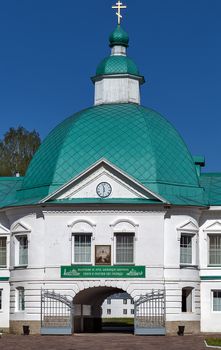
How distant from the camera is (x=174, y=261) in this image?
45.6 meters

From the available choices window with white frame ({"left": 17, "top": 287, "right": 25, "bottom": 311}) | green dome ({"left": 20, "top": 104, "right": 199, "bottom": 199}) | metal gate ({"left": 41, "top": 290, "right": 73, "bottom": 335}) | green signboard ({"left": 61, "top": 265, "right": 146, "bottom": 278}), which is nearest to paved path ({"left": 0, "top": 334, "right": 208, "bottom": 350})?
metal gate ({"left": 41, "top": 290, "right": 73, "bottom": 335})

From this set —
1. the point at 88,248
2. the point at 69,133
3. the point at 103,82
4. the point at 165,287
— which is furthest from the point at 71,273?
the point at 103,82

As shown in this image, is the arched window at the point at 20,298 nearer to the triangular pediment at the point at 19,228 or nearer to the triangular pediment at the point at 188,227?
the triangular pediment at the point at 19,228

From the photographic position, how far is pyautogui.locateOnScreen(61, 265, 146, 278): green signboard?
44844mm

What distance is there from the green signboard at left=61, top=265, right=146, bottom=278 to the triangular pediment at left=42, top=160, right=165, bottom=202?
3447 millimetres

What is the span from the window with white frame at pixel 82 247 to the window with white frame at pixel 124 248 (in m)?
1.42

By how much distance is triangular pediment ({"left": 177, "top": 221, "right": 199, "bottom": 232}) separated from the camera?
4600 centimetres

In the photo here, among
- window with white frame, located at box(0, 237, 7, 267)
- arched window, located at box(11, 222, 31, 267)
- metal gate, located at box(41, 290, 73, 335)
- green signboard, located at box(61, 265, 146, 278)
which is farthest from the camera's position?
window with white frame, located at box(0, 237, 7, 267)

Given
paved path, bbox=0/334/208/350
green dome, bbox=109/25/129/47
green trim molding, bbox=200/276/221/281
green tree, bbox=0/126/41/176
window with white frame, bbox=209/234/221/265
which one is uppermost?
green dome, bbox=109/25/129/47

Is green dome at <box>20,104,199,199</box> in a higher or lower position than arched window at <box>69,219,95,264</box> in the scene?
higher

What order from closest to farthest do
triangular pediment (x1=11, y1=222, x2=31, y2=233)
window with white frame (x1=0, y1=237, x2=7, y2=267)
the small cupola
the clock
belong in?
the clock
triangular pediment (x1=11, y1=222, x2=31, y2=233)
window with white frame (x1=0, y1=237, x2=7, y2=267)
the small cupola

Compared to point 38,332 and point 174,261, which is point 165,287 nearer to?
point 174,261

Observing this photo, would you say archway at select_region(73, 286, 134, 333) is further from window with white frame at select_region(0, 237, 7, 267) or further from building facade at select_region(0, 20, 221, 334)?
window with white frame at select_region(0, 237, 7, 267)

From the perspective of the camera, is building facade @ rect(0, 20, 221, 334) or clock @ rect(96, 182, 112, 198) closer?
building facade @ rect(0, 20, 221, 334)
